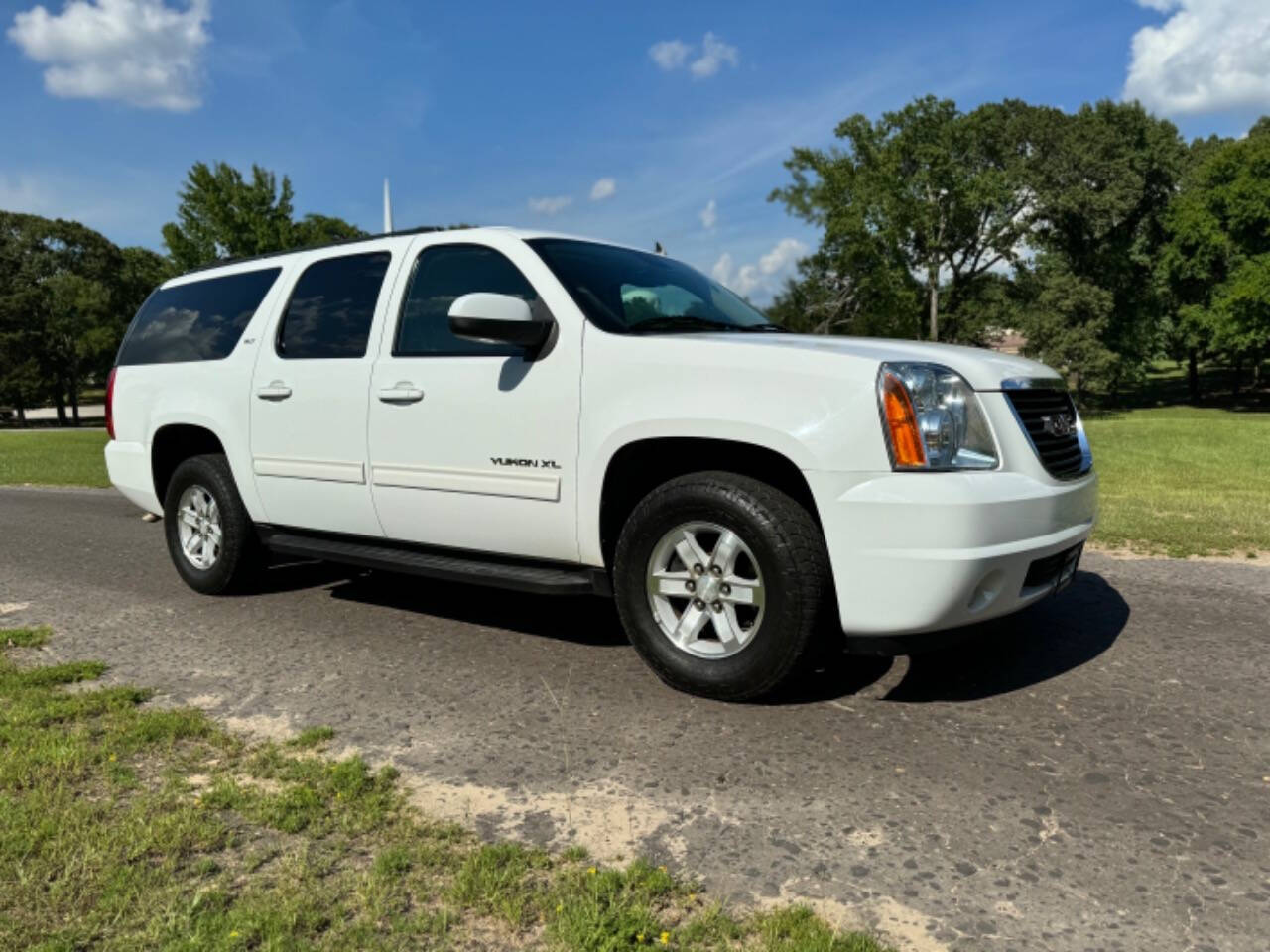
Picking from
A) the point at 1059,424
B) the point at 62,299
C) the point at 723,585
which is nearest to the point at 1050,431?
the point at 1059,424

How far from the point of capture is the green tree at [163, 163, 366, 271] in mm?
27391

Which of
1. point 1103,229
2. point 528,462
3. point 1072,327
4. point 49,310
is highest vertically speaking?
point 1103,229

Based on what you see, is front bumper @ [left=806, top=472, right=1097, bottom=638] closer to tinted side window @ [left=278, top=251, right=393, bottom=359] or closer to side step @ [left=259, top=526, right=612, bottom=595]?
side step @ [left=259, top=526, right=612, bottom=595]

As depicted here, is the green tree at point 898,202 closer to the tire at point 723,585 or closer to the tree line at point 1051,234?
the tree line at point 1051,234

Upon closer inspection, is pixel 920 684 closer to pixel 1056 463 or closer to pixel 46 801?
pixel 1056 463

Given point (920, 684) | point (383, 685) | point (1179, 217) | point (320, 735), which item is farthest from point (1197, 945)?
point (1179, 217)

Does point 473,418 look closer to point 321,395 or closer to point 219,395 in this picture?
point 321,395

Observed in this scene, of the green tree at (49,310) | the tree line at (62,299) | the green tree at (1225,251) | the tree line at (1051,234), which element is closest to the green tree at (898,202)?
the tree line at (1051,234)

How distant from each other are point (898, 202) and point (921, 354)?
31.6 meters

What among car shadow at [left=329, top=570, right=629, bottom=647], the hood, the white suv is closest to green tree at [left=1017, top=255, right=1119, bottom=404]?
car shadow at [left=329, top=570, right=629, bottom=647]

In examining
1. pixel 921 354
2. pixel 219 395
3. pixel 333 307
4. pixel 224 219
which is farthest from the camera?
pixel 224 219

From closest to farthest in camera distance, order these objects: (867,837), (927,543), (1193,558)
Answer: (867,837), (927,543), (1193,558)

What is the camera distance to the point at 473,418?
4.01 meters

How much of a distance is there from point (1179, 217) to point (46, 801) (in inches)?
1885
